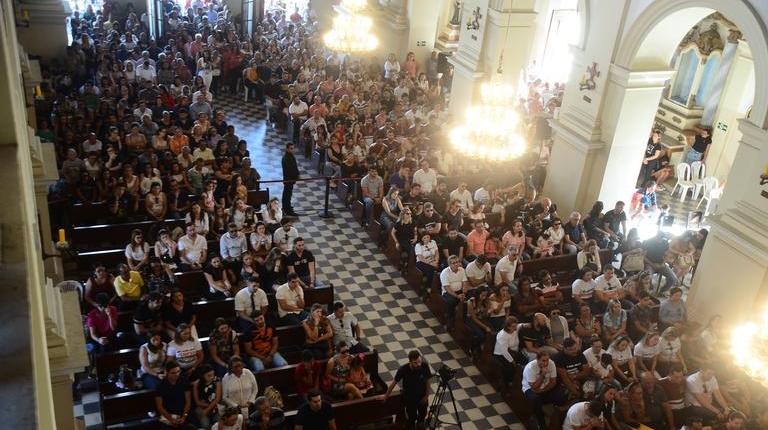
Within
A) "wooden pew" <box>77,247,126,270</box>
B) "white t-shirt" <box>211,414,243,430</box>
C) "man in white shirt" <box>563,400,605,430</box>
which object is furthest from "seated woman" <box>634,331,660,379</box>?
"wooden pew" <box>77,247,126,270</box>

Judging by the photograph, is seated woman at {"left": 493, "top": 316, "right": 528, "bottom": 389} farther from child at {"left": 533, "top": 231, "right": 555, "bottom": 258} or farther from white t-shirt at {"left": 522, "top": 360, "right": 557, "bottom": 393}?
child at {"left": 533, "top": 231, "right": 555, "bottom": 258}

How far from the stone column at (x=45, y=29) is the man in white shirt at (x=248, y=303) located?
10.6 metres

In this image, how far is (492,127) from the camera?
998 cm

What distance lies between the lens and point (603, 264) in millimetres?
12312

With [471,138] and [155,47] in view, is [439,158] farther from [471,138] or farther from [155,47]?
[155,47]

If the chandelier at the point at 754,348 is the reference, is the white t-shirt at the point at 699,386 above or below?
below

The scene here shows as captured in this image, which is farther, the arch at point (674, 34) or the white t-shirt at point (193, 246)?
the white t-shirt at point (193, 246)

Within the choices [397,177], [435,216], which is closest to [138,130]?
[397,177]

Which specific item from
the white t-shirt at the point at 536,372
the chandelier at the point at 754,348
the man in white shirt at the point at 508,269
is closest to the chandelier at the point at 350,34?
the man in white shirt at the point at 508,269

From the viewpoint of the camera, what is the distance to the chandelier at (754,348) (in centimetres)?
668

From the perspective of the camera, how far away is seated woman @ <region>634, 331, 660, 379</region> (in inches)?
375

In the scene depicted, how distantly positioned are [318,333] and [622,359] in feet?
12.5

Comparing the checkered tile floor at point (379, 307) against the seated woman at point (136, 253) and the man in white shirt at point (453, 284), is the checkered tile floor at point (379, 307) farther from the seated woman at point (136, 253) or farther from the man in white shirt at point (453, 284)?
the seated woman at point (136, 253)

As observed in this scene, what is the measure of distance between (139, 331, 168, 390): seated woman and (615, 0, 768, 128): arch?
8312mm
